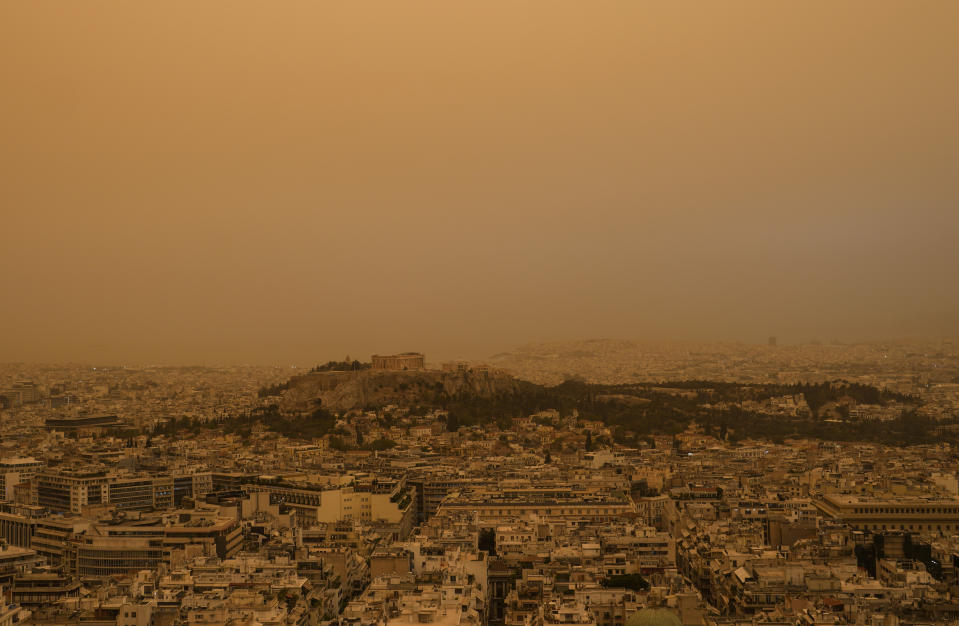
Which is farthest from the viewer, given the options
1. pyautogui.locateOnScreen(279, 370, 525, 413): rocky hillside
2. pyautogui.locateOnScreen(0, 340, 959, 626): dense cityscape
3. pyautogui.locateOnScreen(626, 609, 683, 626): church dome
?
pyautogui.locateOnScreen(279, 370, 525, 413): rocky hillside

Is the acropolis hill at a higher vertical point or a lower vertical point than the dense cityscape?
higher

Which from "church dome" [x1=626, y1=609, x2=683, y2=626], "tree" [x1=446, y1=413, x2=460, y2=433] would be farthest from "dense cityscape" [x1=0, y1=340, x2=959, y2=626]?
"tree" [x1=446, y1=413, x2=460, y2=433]

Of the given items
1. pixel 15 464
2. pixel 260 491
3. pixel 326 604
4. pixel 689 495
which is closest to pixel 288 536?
pixel 326 604

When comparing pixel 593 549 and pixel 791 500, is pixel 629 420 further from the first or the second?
pixel 593 549

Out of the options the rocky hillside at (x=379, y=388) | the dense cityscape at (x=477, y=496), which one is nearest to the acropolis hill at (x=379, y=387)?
the rocky hillside at (x=379, y=388)

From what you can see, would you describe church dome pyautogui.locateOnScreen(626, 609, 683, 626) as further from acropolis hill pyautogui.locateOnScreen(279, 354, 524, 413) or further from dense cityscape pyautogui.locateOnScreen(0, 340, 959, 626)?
acropolis hill pyautogui.locateOnScreen(279, 354, 524, 413)
